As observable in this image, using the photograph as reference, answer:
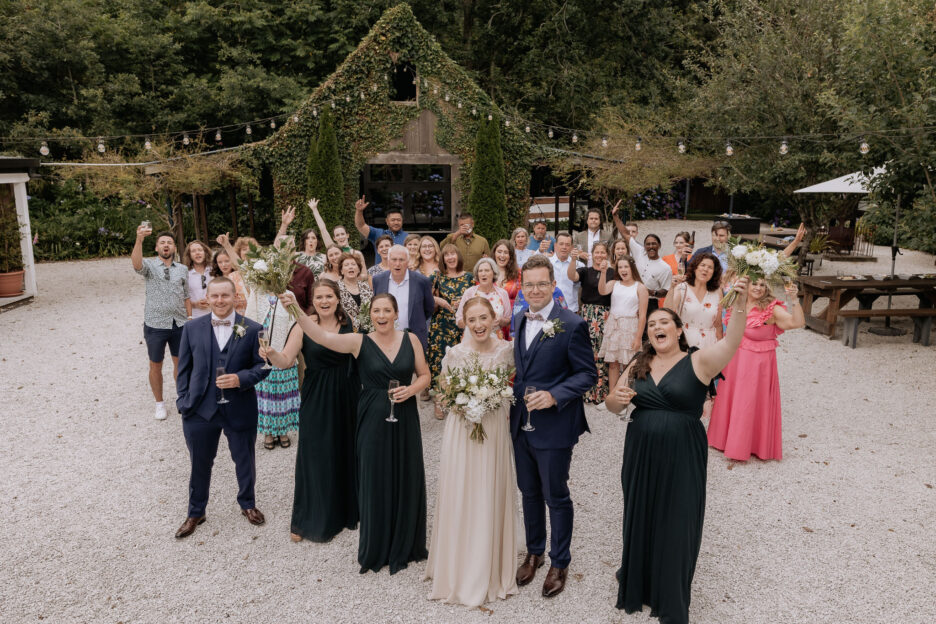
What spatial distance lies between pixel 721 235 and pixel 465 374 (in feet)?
17.5

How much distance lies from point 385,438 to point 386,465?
18 cm

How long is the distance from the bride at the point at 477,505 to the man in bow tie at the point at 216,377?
5.38ft

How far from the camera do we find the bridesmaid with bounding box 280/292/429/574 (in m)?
4.24

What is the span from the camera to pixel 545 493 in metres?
4.06

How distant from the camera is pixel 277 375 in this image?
21.0 feet

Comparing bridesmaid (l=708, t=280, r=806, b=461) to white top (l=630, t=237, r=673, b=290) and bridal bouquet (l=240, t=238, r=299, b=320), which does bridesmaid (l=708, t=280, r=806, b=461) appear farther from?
bridal bouquet (l=240, t=238, r=299, b=320)

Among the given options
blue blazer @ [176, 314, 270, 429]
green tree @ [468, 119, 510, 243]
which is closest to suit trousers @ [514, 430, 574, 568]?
blue blazer @ [176, 314, 270, 429]

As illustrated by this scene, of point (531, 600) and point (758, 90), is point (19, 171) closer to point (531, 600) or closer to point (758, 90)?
point (531, 600)

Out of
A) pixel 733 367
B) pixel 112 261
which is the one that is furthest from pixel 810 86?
pixel 112 261

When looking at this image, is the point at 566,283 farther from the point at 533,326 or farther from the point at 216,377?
the point at 216,377

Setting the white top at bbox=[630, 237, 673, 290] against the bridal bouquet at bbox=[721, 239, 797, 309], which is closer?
the bridal bouquet at bbox=[721, 239, 797, 309]

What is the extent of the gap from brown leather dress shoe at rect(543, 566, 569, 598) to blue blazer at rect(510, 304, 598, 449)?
889 mm

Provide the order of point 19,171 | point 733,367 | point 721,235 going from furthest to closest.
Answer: point 19,171 → point 721,235 → point 733,367

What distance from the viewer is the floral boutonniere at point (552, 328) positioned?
3855 mm
